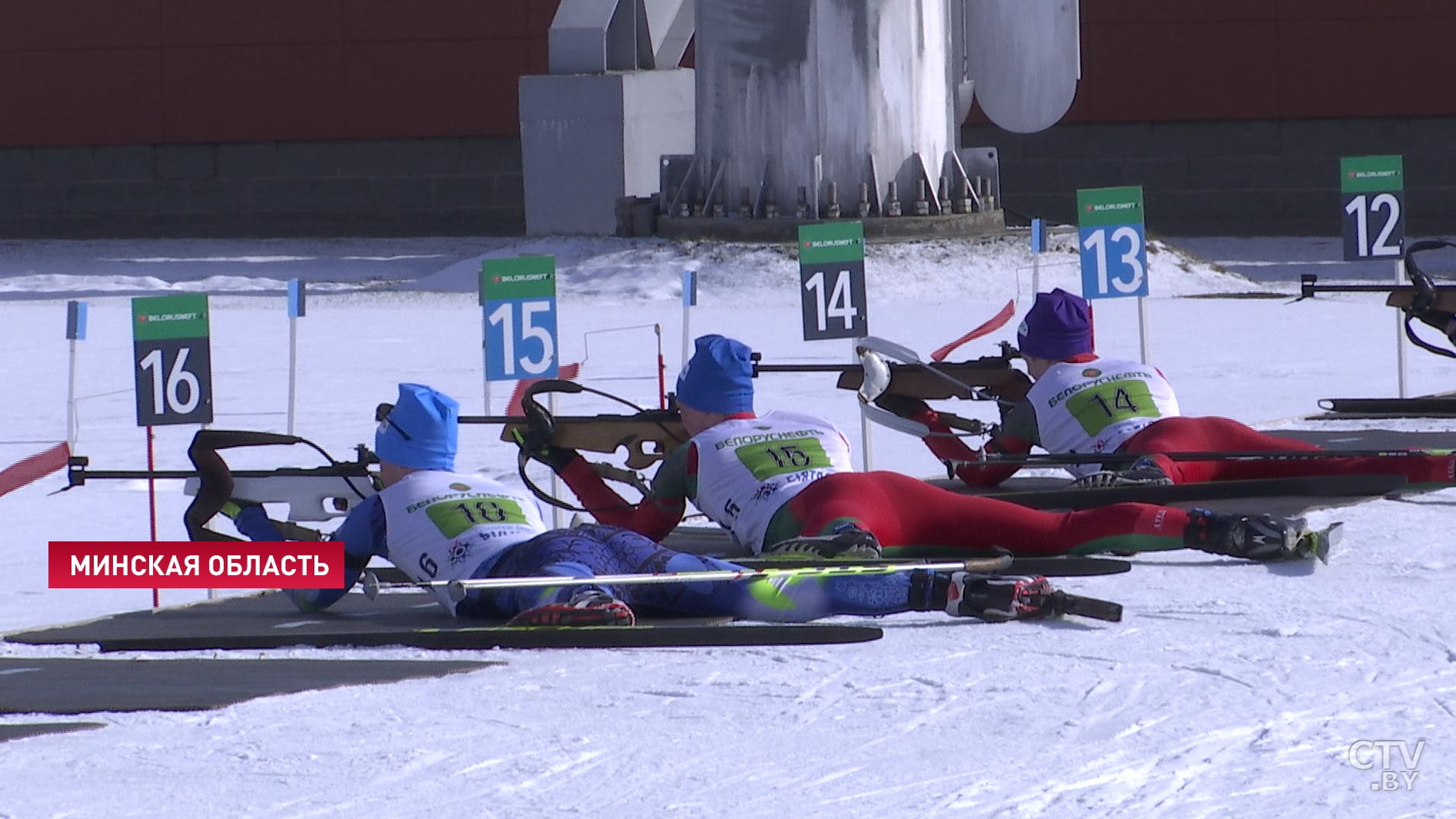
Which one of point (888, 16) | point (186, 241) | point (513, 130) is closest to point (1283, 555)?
point (888, 16)

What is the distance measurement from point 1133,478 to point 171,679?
14.6 feet

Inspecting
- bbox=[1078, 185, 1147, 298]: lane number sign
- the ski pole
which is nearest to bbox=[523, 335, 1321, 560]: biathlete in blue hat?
the ski pole

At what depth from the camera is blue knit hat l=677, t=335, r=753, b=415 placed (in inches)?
344

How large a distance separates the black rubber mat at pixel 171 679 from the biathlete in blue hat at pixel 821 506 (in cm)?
168

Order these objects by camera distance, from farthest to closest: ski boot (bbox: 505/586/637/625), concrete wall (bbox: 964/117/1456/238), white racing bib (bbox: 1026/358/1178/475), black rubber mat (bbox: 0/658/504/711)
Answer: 1. concrete wall (bbox: 964/117/1456/238)
2. white racing bib (bbox: 1026/358/1178/475)
3. ski boot (bbox: 505/586/637/625)
4. black rubber mat (bbox: 0/658/504/711)

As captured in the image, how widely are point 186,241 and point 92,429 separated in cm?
1633

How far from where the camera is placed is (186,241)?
29719 mm

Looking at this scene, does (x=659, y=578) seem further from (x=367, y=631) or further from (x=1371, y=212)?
(x=1371, y=212)

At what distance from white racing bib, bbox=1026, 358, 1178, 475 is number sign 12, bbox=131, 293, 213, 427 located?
141 inches

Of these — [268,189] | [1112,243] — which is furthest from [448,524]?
[268,189]

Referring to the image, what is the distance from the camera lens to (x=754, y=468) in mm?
8648

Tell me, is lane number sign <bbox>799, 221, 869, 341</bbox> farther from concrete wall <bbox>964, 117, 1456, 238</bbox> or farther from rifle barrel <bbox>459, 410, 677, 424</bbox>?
concrete wall <bbox>964, 117, 1456, 238</bbox>

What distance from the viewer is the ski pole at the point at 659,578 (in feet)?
24.4

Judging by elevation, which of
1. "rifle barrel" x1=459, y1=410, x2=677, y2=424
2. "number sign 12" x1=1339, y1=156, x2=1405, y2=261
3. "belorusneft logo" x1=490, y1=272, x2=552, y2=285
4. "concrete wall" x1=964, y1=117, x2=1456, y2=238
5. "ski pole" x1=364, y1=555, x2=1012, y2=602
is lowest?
"ski pole" x1=364, y1=555, x2=1012, y2=602
